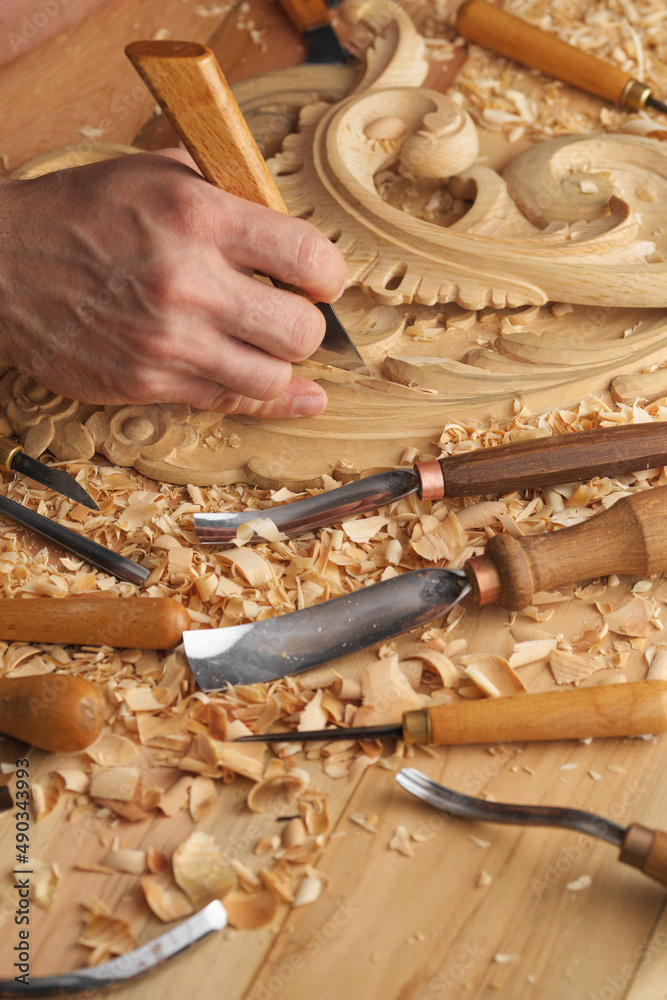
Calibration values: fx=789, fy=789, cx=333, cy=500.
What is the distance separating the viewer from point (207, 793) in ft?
2.81

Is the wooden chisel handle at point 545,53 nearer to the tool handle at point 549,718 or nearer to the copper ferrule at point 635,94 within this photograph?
the copper ferrule at point 635,94

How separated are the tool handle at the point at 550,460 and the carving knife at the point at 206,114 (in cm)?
33

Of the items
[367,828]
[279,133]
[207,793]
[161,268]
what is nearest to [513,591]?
[367,828]

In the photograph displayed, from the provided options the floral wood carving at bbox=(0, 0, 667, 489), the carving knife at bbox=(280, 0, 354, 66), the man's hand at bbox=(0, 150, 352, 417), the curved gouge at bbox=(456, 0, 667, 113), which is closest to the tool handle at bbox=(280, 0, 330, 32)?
the carving knife at bbox=(280, 0, 354, 66)

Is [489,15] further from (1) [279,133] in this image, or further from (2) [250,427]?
(2) [250,427]

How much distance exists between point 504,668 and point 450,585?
0.38 feet

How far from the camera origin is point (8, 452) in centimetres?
112

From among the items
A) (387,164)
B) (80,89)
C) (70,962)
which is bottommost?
(70,962)

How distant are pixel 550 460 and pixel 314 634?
38 cm

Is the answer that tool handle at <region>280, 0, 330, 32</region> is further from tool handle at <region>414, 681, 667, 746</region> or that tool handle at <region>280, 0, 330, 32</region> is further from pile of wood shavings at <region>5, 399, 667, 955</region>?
tool handle at <region>414, 681, 667, 746</region>

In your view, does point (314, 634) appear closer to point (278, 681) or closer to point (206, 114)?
point (278, 681)

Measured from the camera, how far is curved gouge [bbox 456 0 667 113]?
157 centimetres

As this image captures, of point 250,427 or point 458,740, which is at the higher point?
point 250,427

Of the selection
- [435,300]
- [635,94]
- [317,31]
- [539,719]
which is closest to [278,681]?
[539,719]
